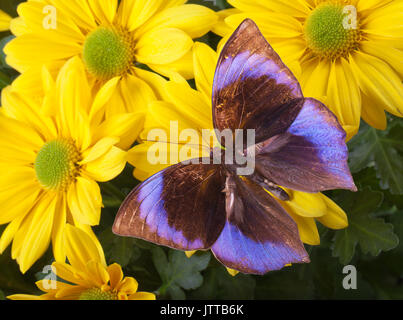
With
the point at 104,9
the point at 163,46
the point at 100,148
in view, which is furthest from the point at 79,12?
the point at 100,148

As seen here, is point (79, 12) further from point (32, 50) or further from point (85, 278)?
point (85, 278)

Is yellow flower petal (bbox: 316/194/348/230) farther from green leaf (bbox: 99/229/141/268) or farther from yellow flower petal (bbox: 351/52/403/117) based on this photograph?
green leaf (bbox: 99/229/141/268)

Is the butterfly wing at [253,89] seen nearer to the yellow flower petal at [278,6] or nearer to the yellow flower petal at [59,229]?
the yellow flower petal at [278,6]

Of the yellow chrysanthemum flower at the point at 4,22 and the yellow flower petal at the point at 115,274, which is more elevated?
the yellow chrysanthemum flower at the point at 4,22

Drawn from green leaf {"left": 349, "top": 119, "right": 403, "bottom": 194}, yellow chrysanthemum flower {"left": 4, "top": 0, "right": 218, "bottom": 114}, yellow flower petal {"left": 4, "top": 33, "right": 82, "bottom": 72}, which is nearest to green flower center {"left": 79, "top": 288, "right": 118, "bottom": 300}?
yellow chrysanthemum flower {"left": 4, "top": 0, "right": 218, "bottom": 114}

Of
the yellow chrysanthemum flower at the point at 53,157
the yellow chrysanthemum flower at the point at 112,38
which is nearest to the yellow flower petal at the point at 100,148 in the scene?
the yellow chrysanthemum flower at the point at 53,157

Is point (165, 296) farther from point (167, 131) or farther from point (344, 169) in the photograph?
point (344, 169)
